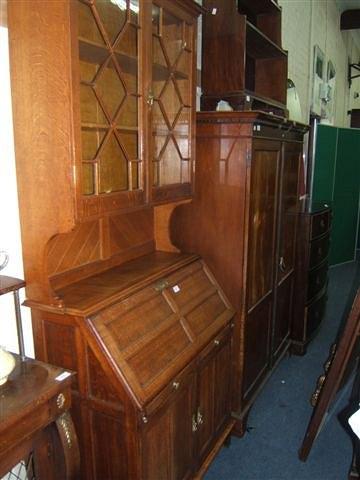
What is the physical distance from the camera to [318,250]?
323 cm

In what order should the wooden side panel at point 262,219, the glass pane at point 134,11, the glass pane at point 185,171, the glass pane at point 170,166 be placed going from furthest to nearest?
the wooden side panel at point 262,219 → the glass pane at point 185,171 → the glass pane at point 170,166 → the glass pane at point 134,11

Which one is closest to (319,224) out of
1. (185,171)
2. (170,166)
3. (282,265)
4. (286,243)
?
(286,243)

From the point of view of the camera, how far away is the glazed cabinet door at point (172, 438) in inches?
55.6

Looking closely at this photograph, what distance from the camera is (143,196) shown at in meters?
1.54

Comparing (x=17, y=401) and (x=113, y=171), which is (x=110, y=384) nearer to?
(x=17, y=401)

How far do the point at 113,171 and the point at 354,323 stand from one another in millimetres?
1176

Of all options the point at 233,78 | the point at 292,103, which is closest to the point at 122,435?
the point at 233,78

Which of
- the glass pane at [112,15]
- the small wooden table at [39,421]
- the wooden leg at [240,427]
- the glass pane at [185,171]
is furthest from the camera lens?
the wooden leg at [240,427]

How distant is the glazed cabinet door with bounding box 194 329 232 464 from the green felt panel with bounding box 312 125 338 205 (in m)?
3.48

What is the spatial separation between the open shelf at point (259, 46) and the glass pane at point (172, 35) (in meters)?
0.65

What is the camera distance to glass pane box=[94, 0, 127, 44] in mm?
1266

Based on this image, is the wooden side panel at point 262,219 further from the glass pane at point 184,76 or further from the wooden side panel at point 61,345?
the wooden side panel at point 61,345

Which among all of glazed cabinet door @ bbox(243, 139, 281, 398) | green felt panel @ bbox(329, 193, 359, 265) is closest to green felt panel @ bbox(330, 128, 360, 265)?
green felt panel @ bbox(329, 193, 359, 265)

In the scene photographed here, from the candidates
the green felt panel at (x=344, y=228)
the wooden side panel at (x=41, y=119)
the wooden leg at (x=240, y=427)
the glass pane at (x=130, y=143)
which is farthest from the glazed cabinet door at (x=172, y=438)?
the green felt panel at (x=344, y=228)
